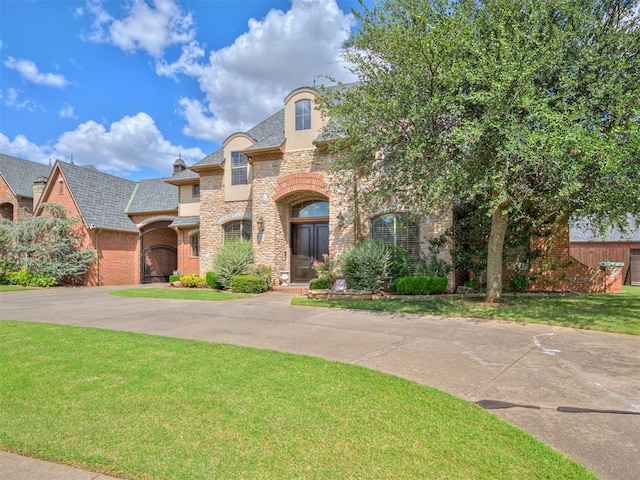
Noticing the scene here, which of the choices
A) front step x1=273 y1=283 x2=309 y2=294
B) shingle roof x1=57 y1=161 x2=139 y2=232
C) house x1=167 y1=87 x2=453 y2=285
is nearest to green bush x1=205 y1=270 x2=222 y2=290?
house x1=167 y1=87 x2=453 y2=285

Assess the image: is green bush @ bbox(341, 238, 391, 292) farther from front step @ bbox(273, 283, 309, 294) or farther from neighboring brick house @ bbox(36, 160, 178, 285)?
neighboring brick house @ bbox(36, 160, 178, 285)

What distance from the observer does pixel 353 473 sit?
2854 mm

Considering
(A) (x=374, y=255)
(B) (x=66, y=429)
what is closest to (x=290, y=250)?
(A) (x=374, y=255)

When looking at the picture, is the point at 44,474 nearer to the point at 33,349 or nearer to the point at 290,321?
the point at 33,349

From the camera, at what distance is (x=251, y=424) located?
3.58 meters

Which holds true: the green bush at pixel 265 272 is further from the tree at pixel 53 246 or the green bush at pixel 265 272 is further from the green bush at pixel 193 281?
the tree at pixel 53 246

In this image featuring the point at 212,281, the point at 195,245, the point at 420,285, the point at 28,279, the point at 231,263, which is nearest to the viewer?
the point at 420,285

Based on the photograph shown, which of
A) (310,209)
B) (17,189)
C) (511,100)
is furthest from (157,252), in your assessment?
(511,100)

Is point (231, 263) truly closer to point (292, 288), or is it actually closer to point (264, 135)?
point (292, 288)

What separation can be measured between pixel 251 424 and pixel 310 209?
1465 centimetres

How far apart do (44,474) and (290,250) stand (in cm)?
1504

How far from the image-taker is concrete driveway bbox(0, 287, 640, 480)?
3.67 metres

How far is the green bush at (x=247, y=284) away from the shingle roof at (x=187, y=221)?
6509 millimetres

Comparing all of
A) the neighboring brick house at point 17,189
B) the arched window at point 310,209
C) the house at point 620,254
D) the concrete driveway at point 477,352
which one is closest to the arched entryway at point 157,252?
the neighboring brick house at point 17,189
